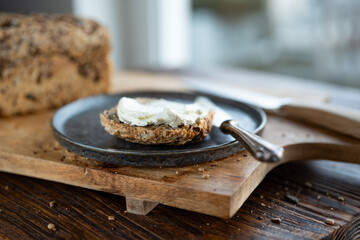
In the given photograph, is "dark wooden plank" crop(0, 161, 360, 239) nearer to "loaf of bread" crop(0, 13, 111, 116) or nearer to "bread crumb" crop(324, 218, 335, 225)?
"bread crumb" crop(324, 218, 335, 225)

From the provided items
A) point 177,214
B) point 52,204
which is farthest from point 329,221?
point 52,204

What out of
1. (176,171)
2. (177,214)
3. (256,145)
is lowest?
(177,214)

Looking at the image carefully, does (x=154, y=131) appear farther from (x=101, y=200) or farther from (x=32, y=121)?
(x=32, y=121)

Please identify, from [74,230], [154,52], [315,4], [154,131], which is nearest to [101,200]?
[74,230]

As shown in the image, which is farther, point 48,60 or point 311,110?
point 48,60

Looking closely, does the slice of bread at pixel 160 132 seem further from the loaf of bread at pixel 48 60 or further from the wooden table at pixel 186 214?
the loaf of bread at pixel 48 60

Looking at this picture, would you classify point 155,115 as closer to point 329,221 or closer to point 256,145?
point 256,145

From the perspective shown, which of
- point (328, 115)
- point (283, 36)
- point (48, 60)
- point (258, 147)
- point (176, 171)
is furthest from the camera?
point (283, 36)
